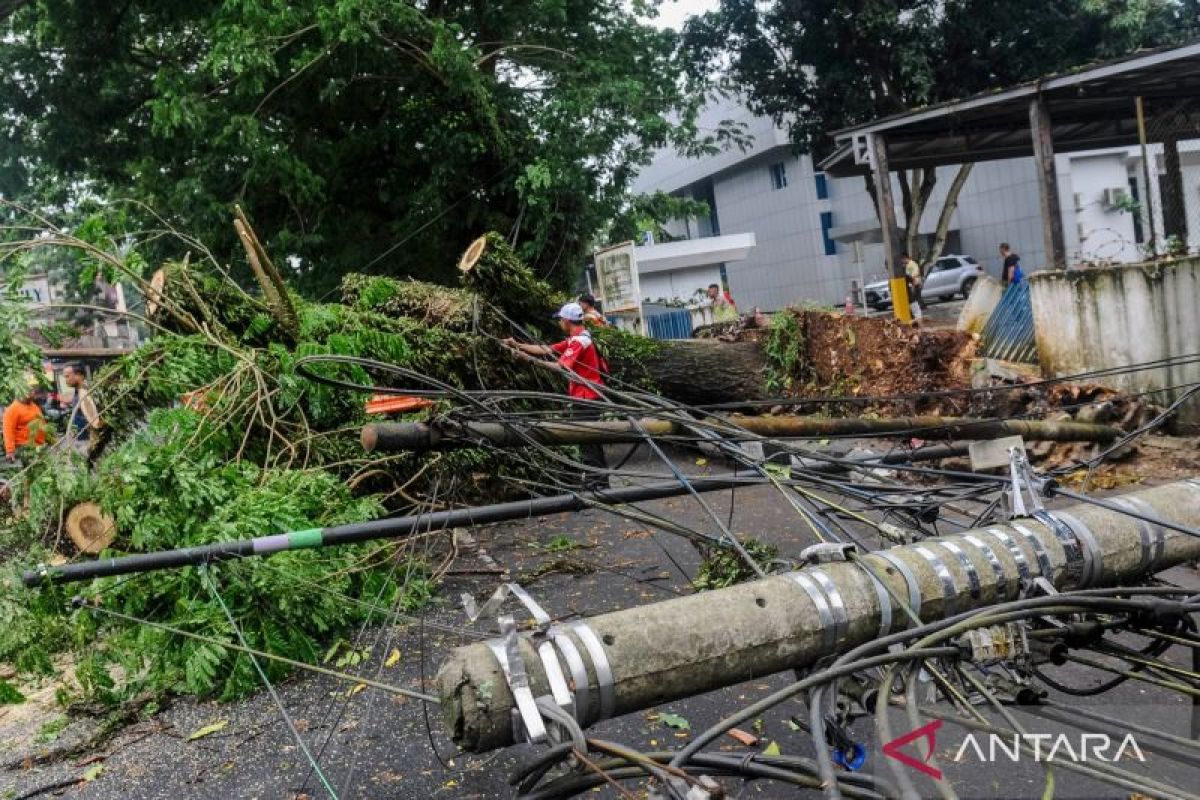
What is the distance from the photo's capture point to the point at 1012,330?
1047 centimetres

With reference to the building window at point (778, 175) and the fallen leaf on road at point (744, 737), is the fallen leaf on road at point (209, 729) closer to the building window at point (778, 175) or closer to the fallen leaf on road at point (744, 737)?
the fallen leaf on road at point (744, 737)

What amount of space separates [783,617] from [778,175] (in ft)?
107

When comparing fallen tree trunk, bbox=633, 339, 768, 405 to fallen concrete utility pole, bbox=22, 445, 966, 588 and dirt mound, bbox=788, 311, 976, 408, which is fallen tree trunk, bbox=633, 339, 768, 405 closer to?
dirt mound, bbox=788, 311, 976, 408

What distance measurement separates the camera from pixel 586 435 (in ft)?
14.4

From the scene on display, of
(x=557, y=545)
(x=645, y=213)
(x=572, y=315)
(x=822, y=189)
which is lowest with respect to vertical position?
(x=557, y=545)

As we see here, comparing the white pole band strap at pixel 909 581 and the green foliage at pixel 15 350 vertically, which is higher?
the green foliage at pixel 15 350

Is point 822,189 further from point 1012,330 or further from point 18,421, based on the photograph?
point 18,421

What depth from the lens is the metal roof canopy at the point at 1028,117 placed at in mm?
Answer: 10414

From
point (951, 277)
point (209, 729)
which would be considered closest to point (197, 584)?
point (209, 729)

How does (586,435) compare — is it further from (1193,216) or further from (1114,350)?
(1193,216)

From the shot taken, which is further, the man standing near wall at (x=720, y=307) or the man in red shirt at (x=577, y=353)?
the man standing near wall at (x=720, y=307)

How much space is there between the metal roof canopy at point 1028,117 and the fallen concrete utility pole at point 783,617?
28.5ft

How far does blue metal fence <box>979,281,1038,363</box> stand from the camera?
10.3m

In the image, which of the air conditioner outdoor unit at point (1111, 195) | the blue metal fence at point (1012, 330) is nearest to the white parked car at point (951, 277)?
the air conditioner outdoor unit at point (1111, 195)
